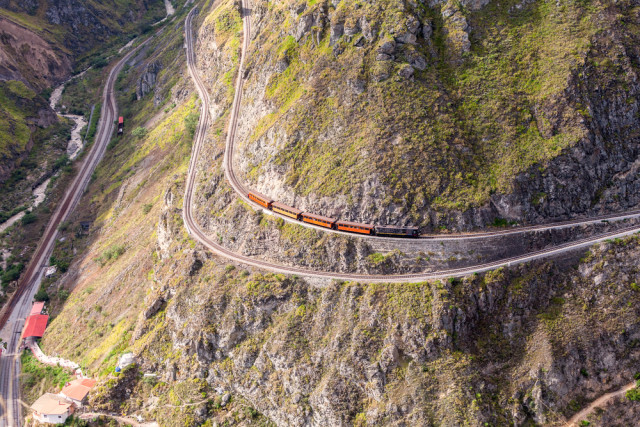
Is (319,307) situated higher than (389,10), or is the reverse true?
(389,10)

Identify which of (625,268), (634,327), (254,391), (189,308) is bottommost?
(634,327)

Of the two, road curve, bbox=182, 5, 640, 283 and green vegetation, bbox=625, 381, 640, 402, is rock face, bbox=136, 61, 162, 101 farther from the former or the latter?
green vegetation, bbox=625, 381, 640, 402

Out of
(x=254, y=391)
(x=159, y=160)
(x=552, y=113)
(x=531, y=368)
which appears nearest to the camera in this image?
(x=531, y=368)

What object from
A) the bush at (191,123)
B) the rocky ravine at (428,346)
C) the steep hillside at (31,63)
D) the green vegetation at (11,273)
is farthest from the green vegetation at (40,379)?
the steep hillside at (31,63)

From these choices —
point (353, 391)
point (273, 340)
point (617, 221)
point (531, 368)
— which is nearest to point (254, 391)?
point (273, 340)

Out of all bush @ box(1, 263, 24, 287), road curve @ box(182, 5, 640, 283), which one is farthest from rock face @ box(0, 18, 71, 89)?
road curve @ box(182, 5, 640, 283)

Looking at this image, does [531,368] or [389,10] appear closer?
[531,368]

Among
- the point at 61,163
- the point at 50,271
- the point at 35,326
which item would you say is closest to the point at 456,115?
the point at 35,326

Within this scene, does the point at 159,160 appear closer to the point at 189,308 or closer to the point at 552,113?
the point at 189,308

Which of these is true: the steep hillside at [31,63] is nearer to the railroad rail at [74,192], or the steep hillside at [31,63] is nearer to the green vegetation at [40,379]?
the railroad rail at [74,192]
